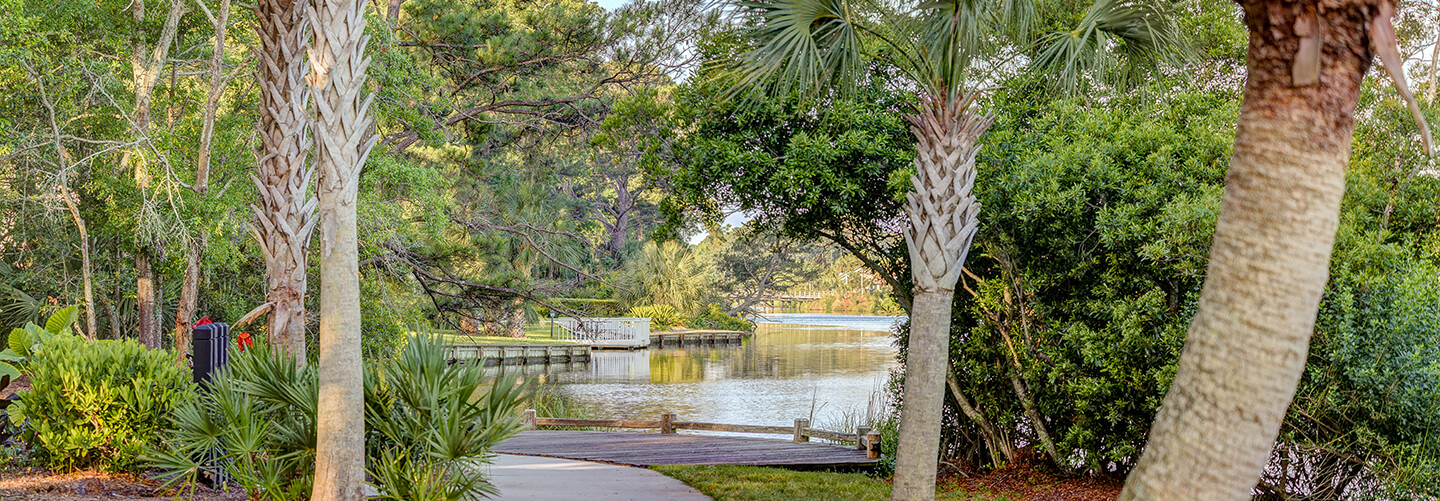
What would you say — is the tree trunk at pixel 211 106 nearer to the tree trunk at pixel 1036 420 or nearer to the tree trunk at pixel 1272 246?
the tree trunk at pixel 1036 420

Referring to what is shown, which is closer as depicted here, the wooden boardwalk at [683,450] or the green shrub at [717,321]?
the wooden boardwalk at [683,450]

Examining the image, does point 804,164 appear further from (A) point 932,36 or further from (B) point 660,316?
(B) point 660,316

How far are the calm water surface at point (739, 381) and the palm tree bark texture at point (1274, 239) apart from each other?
11.4 m

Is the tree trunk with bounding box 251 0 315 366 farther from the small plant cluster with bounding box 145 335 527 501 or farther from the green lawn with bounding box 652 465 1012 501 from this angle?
the green lawn with bounding box 652 465 1012 501

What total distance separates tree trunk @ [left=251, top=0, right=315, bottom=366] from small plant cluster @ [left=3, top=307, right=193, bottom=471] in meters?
0.85

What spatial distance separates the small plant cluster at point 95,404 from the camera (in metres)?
6.19

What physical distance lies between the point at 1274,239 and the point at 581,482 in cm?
631

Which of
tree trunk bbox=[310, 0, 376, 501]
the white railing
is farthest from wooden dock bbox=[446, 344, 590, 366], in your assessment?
tree trunk bbox=[310, 0, 376, 501]

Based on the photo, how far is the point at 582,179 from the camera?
36.5m

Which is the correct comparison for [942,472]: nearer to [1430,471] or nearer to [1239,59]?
[1430,471]

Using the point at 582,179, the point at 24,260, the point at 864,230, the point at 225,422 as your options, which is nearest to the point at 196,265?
the point at 24,260

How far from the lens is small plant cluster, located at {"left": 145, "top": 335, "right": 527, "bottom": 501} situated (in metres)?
5.19

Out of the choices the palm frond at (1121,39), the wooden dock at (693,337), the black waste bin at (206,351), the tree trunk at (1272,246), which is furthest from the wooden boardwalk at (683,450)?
the wooden dock at (693,337)

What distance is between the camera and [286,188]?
275 inches
